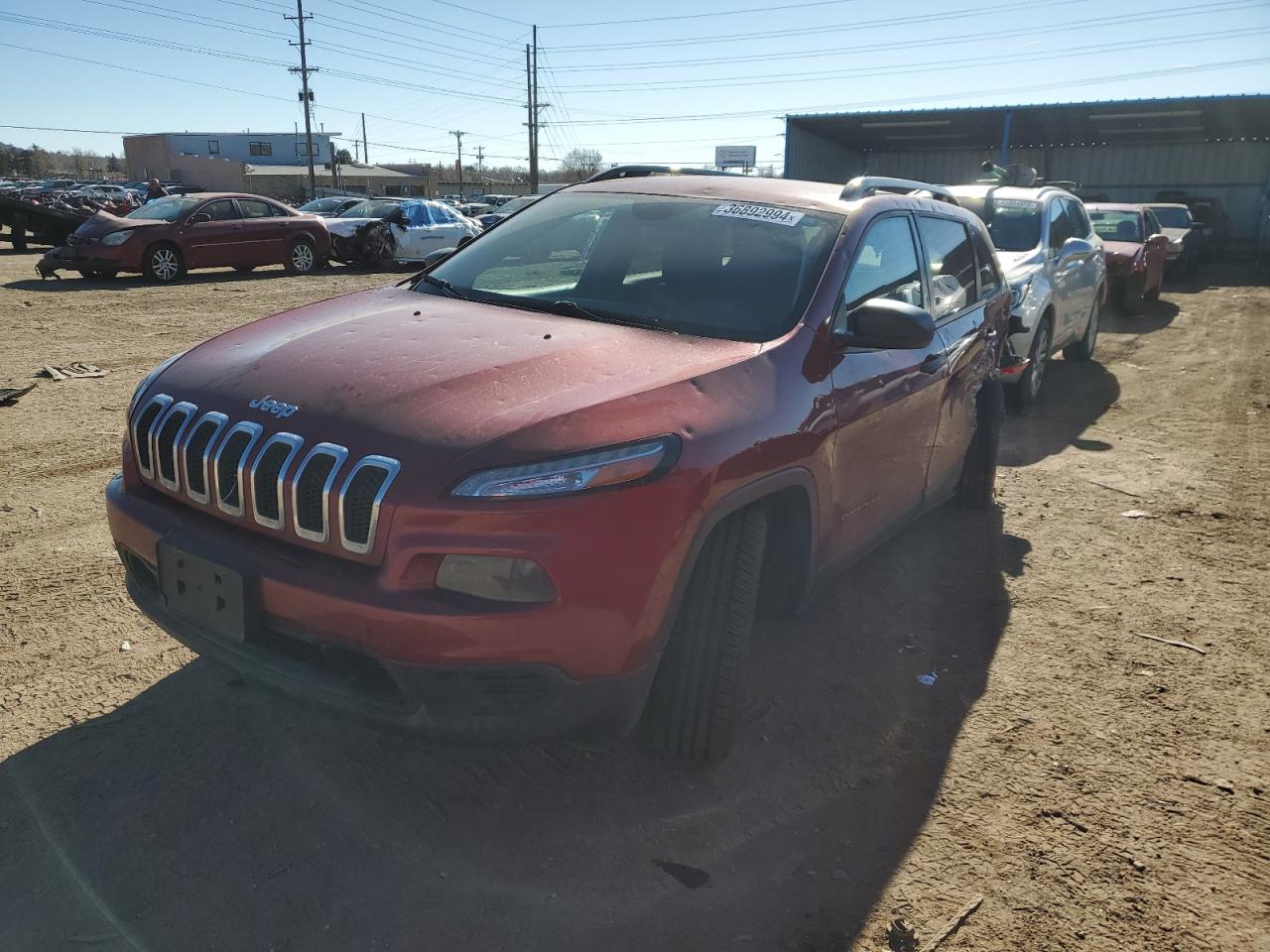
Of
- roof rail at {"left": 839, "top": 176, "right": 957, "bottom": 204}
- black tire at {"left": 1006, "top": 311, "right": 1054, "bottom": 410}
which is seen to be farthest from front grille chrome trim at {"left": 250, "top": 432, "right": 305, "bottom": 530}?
black tire at {"left": 1006, "top": 311, "right": 1054, "bottom": 410}

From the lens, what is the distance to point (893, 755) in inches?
118

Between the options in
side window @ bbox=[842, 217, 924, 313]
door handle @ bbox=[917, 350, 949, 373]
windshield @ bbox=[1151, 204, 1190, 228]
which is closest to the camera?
side window @ bbox=[842, 217, 924, 313]

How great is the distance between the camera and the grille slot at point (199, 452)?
249cm

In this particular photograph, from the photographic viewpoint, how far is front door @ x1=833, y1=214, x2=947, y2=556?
10.4 ft

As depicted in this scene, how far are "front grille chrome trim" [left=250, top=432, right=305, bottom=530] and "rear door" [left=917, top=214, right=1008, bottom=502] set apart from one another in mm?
2656

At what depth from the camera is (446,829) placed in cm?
256

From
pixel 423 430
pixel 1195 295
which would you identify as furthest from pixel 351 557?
pixel 1195 295

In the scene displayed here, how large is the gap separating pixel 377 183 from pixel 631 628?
8742cm

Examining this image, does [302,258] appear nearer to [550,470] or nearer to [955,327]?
[955,327]

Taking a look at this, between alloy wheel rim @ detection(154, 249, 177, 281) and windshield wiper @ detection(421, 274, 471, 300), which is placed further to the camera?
alloy wheel rim @ detection(154, 249, 177, 281)

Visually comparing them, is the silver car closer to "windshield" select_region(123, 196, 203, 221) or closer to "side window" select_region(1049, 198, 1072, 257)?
"side window" select_region(1049, 198, 1072, 257)

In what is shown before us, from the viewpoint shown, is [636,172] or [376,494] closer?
[376,494]

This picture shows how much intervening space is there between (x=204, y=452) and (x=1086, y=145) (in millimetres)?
36202

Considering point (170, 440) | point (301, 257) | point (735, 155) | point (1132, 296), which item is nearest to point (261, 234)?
point (301, 257)
